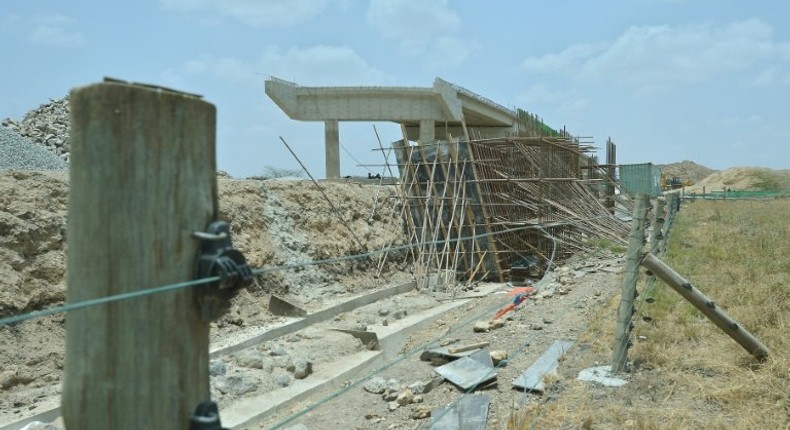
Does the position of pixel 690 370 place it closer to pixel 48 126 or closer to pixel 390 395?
pixel 390 395

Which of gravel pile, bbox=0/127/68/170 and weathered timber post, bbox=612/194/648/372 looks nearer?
weathered timber post, bbox=612/194/648/372

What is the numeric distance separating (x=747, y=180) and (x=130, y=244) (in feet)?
210

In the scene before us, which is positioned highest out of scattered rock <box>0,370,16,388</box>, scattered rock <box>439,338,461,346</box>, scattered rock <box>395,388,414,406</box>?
scattered rock <box>439,338,461,346</box>

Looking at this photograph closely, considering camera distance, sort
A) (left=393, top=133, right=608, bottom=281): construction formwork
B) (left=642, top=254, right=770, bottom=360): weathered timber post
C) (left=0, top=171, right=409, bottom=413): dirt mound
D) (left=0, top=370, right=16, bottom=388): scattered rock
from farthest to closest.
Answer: (left=393, top=133, right=608, bottom=281): construction formwork < (left=0, top=171, right=409, bottom=413): dirt mound < (left=0, top=370, right=16, bottom=388): scattered rock < (left=642, top=254, right=770, bottom=360): weathered timber post

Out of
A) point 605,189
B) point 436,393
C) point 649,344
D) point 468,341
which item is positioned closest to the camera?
point 649,344

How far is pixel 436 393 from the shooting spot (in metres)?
5.49

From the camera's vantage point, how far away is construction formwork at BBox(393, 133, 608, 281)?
14812mm

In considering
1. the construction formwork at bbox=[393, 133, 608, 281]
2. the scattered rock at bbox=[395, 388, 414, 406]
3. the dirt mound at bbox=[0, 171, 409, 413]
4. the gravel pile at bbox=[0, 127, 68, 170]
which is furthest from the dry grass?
the gravel pile at bbox=[0, 127, 68, 170]

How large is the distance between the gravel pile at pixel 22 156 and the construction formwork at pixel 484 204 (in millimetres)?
8206

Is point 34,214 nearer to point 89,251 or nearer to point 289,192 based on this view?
point 289,192

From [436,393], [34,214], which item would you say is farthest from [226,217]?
[436,393]

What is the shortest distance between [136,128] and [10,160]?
14.6 metres

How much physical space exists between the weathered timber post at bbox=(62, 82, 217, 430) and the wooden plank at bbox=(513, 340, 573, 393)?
3.65 meters

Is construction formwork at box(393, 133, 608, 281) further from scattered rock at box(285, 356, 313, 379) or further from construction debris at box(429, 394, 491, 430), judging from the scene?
construction debris at box(429, 394, 491, 430)
